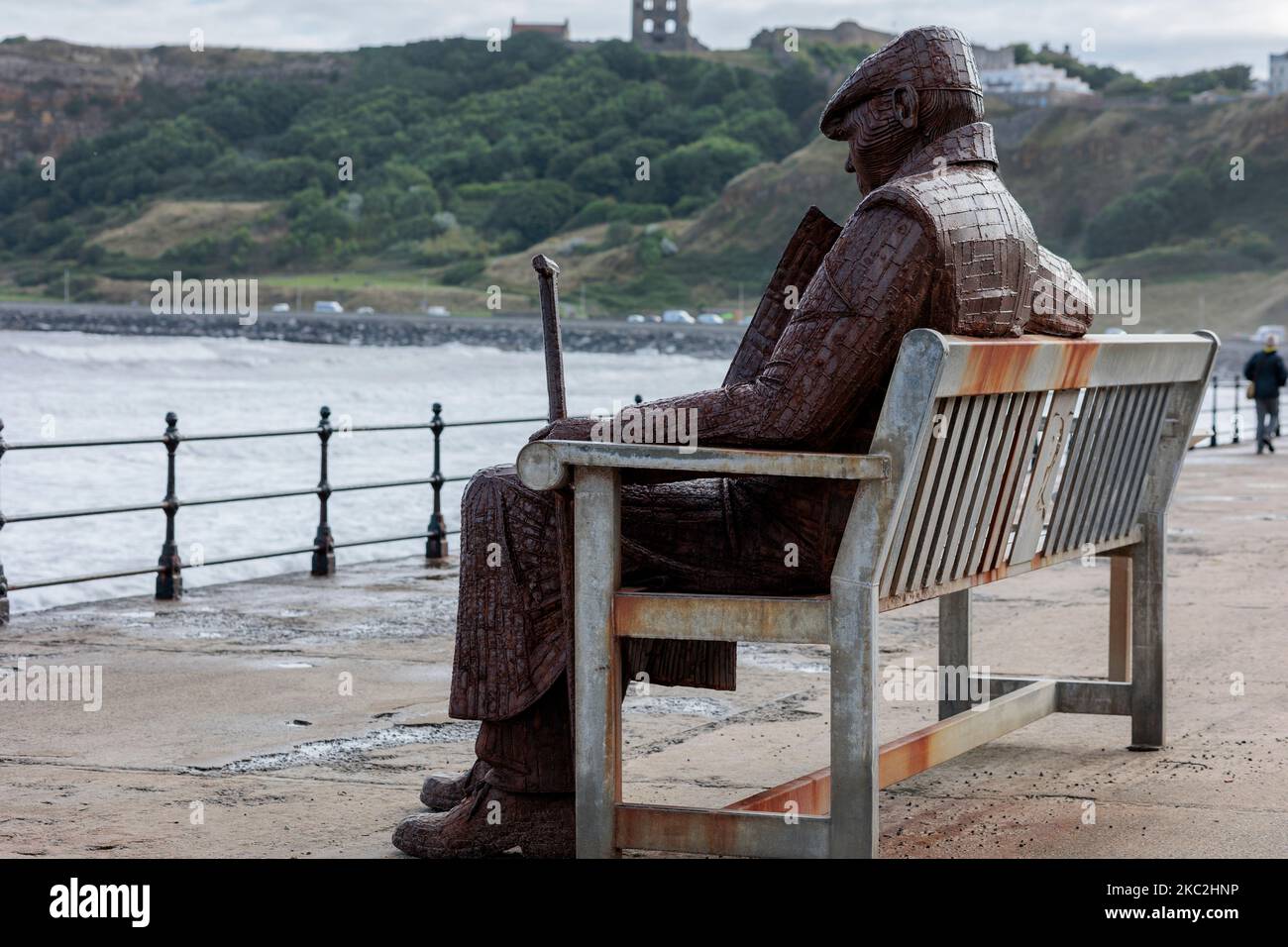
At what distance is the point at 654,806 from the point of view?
3961 mm

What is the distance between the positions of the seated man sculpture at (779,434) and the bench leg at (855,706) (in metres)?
0.35

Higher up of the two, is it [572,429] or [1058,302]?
[1058,302]

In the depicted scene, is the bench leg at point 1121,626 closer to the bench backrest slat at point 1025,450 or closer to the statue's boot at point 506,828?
the bench backrest slat at point 1025,450

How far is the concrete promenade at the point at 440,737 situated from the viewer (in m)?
4.72

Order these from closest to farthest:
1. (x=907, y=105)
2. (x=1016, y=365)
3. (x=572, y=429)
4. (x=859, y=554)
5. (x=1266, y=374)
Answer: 1. (x=859, y=554)
2. (x=572, y=429)
3. (x=1016, y=365)
4. (x=907, y=105)
5. (x=1266, y=374)

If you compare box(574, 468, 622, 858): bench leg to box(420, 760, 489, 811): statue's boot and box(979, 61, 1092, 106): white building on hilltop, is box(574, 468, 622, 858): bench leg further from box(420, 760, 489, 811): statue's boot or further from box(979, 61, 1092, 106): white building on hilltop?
box(979, 61, 1092, 106): white building on hilltop

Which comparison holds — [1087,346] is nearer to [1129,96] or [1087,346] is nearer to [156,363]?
[156,363]

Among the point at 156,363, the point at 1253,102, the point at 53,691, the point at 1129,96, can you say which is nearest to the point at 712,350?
the point at 156,363

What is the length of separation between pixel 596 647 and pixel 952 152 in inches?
54.0

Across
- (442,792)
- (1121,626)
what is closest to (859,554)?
(442,792)

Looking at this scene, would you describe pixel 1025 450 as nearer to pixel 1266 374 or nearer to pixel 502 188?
pixel 1266 374

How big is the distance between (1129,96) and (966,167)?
16099cm

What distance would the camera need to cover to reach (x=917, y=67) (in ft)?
13.9

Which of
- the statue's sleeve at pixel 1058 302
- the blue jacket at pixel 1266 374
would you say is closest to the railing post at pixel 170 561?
the statue's sleeve at pixel 1058 302
